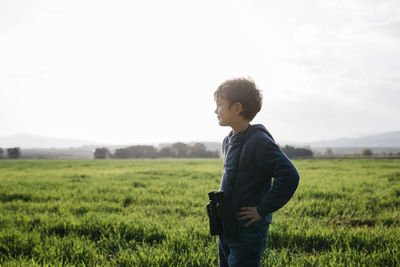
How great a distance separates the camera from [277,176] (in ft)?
6.07

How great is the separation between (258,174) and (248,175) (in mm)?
79

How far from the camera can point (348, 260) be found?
3129mm

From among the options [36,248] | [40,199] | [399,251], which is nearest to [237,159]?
[399,251]

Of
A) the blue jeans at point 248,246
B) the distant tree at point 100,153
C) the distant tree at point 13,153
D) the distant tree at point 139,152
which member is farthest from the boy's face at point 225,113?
the distant tree at point 13,153

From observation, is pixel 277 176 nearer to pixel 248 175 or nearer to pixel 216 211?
pixel 248 175

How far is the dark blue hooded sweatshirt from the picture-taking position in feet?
5.99

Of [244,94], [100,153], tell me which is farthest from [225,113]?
[100,153]

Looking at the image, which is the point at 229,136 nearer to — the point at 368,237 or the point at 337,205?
the point at 368,237

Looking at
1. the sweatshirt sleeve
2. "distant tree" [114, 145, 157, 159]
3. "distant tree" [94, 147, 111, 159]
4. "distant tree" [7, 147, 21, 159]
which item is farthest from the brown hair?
"distant tree" [7, 147, 21, 159]

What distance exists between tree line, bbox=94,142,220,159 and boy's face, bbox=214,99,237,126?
67.6 m

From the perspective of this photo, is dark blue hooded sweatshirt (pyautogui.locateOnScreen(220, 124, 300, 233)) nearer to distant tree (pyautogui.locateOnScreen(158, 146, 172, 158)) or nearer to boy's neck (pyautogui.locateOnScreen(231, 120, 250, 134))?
boy's neck (pyautogui.locateOnScreen(231, 120, 250, 134))

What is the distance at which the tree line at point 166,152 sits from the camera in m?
69.6

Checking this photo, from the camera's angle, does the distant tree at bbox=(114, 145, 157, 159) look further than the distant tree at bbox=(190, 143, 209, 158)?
No

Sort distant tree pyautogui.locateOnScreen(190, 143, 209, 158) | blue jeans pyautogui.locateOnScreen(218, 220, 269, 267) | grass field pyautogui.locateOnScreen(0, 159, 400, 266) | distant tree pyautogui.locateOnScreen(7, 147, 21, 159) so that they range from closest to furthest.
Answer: blue jeans pyautogui.locateOnScreen(218, 220, 269, 267)
grass field pyautogui.locateOnScreen(0, 159, 400, 266)
distant tree pyautogui.locateOnScreen(7, 147, 21, 159)
distant tree pyautogui.locateOnScreen(190, 143, 209, 158)
